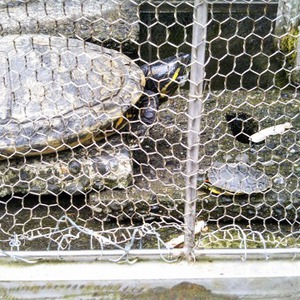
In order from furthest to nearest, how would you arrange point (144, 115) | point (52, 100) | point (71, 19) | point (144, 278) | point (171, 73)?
point (71, 19)
point (171, 73)
point (144, 115)
point (52, 100)
point (144, 278)

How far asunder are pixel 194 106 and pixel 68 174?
672 mm

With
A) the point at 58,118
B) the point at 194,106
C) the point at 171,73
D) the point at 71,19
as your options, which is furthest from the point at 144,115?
the point at 71,19

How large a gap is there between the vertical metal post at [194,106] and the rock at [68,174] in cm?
48

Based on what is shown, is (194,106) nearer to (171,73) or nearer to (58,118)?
(58,118)

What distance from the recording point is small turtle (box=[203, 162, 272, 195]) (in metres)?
1.56

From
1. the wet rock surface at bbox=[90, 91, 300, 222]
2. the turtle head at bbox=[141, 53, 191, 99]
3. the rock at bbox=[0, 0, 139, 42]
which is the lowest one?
the wet rock surface at bbox=[90, 91, 300, 222]

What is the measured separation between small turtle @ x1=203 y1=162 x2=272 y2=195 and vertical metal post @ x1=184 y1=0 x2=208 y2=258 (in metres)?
→ 0.34

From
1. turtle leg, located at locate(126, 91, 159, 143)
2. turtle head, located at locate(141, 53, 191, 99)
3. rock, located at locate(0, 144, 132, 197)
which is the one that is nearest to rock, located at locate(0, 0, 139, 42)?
turtle head, located at locate(141, 53, 191, 99)

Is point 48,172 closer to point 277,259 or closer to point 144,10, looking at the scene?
point 277,259

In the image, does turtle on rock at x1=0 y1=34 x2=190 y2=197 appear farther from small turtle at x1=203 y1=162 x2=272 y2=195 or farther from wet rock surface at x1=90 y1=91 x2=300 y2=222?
small turtle at x1=203 y1=162 x2=272 y2=195

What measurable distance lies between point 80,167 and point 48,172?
3.9 inches

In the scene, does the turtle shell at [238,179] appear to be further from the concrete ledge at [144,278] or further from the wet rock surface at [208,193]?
the concrete ledge at [144,278]

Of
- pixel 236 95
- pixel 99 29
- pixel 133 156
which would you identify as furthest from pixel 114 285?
pixel 99 29

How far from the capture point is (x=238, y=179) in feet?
5.19
